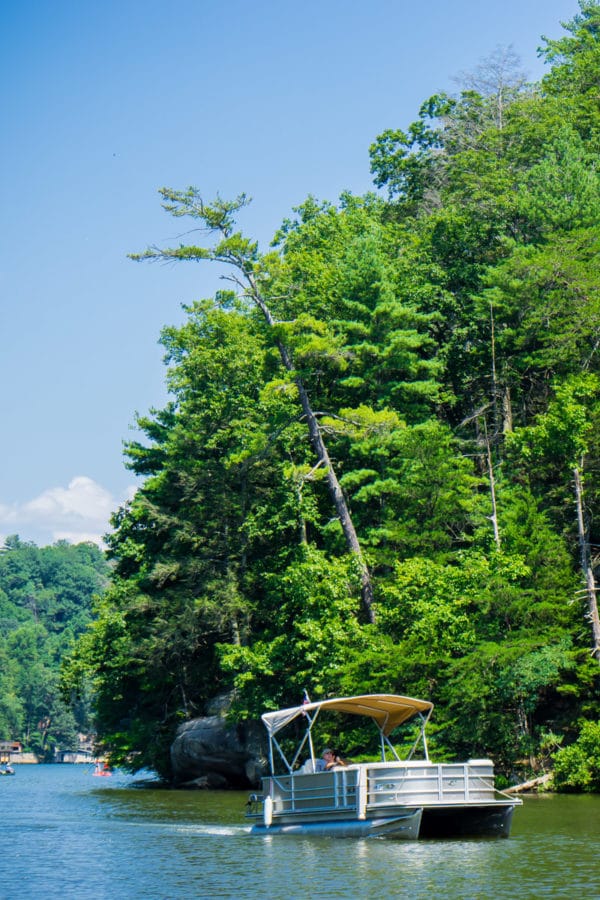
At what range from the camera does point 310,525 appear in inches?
1737

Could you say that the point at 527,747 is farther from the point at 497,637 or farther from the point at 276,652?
the point at 276,652

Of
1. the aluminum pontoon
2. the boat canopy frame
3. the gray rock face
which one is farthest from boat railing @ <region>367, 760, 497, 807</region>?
the gray rock face

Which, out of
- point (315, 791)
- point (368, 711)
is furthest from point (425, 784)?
point (368, 711)

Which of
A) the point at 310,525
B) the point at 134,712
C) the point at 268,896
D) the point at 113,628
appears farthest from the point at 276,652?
the point at 268,896

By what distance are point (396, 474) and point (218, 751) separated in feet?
43.2

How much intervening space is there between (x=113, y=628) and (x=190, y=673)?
4.38m

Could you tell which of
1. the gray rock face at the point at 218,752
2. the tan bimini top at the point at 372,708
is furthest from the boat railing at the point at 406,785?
the gray rock face at the point at 218,752

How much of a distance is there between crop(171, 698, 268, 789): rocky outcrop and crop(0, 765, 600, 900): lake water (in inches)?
501

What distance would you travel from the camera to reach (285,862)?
61.0 feet

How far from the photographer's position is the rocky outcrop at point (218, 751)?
135 ft

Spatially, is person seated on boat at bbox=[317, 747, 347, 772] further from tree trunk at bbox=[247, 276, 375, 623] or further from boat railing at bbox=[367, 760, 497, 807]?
tree trunk at bbox=[247, 276, 375, 623]

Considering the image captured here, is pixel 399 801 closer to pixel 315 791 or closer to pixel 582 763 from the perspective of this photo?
pixel 315 791

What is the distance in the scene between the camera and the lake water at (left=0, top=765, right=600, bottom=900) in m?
15.5

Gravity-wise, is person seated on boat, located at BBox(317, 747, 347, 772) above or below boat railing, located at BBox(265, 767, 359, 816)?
above
